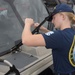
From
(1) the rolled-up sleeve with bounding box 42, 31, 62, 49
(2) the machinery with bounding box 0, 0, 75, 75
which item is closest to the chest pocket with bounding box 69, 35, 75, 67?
(1) the rolled-up sleeve with bounding box 42, 31, 62, 49

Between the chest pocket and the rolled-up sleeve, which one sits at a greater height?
the rolled-up sleeve

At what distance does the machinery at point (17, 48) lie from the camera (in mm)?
1778

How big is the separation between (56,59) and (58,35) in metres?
0.25

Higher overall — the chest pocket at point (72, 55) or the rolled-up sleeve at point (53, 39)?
the rolled-up sleeve at point (53, 39)

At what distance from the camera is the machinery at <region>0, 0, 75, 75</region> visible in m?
1.78

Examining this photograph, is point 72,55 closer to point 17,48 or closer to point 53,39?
point 53,39

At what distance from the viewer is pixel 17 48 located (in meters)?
Answer: 2.10

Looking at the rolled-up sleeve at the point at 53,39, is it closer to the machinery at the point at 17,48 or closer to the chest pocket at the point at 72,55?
the chest pocket at the point at 72,55

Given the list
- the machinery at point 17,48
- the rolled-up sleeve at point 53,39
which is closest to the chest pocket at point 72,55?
the rolled-up sleeve at point 53,39

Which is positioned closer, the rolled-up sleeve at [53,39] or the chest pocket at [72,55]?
the rolled-up sleeve at [53,39]

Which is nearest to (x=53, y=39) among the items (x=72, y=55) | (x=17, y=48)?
(x=72, y=55)

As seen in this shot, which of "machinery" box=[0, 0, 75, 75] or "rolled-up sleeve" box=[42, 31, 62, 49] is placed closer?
"rolled-up sleeve" box=[42, 31, 62, 49]

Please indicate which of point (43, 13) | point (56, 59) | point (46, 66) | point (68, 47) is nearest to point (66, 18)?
point (68, 47)

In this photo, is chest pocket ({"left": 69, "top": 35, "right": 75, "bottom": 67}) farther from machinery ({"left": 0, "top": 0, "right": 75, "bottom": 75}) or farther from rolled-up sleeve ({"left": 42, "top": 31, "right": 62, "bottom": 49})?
machinery ({"left": 0, "top": 0, "right": 75, "bottom": 75})
